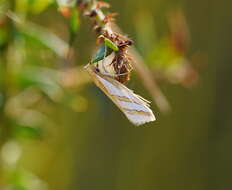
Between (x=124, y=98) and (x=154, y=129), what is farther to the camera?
(x=154, y=129)

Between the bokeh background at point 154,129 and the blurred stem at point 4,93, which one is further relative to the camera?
the bokeh background at point 154,129

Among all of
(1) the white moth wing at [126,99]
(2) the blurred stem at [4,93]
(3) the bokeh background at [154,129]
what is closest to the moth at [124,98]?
(1) the white moth wing at [126,99]

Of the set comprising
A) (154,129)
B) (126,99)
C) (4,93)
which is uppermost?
(154,129)

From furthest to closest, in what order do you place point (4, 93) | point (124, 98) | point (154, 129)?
1. point (154, 129)
2. point (4, 93)
3. point (124, 98)

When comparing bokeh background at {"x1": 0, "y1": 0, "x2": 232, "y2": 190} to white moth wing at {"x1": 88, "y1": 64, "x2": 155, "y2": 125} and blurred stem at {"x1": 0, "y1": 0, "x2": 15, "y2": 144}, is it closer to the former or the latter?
blurred stem at {"x1": 0, "y1": 0, "x2": 15, "y2": 144}

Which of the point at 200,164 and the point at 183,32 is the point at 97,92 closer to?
the point at 183,32

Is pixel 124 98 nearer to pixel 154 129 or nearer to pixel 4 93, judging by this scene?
pixel 4 93

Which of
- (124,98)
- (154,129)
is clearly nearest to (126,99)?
(124,98)

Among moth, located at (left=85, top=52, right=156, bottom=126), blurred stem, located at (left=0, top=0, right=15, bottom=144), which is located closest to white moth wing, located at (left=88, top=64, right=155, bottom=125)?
moth, located at (left=85, top=52, right=156, bottom=126)

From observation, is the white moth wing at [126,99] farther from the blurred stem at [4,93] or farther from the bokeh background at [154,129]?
the bokeh background at [154,129]
